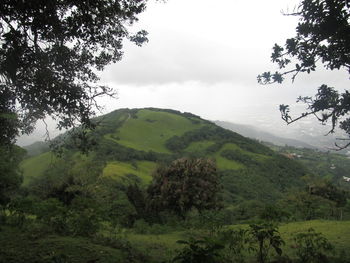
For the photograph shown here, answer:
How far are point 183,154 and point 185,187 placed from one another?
79727mm

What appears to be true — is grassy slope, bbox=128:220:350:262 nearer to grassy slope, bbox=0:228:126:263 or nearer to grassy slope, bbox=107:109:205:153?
grassy slope, bbox=0:228:126:263

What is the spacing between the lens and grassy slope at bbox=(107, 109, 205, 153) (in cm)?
11580

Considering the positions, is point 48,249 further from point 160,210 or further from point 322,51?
point 160,210

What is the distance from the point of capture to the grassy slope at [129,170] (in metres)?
70.5

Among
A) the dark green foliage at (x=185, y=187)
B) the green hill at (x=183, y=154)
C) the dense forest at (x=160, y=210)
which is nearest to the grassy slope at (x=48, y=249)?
the dense forest at (x=160, y=210)

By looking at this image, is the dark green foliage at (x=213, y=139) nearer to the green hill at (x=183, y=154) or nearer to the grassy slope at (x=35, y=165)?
the green hill at (x=183, y=154)

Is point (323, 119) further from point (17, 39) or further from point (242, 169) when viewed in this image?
point (242, 169)

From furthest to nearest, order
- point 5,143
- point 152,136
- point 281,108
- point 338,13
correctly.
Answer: point 152,136, point 5,143, point 281,108, point 338,13

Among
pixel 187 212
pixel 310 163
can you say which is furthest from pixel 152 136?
pixel 187 212

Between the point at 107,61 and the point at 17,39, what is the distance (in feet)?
9.14

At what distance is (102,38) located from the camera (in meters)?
9.75

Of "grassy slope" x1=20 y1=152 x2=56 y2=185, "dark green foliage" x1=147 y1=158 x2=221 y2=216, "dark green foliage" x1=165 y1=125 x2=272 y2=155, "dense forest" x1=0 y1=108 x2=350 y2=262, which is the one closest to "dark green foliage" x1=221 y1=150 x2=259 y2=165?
"dense forest" x1=0 y1=108 x2=350 y2=262

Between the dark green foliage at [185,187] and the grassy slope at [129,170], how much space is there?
34825mm

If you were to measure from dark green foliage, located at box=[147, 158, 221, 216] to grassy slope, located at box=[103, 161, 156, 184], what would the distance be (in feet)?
114
